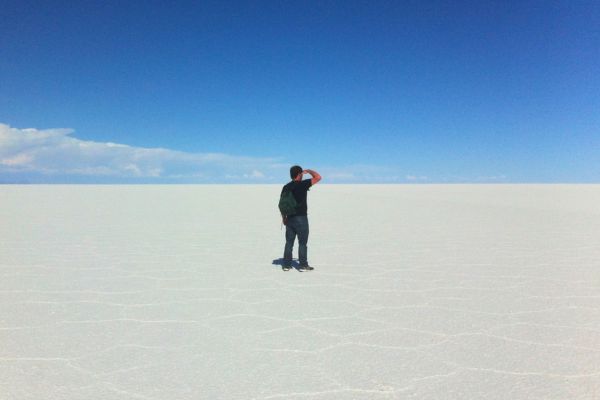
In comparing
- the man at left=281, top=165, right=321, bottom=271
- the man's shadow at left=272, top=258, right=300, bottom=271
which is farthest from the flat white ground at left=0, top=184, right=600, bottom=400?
the man at left=281, top=165, right=321, bottom=271

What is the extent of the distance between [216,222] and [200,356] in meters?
9.93

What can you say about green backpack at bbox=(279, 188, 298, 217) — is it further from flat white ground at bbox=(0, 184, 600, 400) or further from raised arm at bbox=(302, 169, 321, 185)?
flat white ground at bbox=(0, 184, 600, 400)

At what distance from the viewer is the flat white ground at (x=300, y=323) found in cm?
276

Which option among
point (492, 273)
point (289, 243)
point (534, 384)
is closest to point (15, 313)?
point (289, 243)

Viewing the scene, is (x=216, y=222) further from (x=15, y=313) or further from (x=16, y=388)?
(x=16, y=388)

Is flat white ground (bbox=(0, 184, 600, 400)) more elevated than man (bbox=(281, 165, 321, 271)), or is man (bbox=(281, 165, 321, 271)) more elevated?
man (bbox=(281, 165, 321, 271))

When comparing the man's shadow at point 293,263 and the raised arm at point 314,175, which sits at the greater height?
the raised arm at point 314,175

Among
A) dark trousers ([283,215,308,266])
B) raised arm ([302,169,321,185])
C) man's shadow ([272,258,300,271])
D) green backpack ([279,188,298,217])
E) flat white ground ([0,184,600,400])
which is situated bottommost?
flat white ground ([0,184,600,400])

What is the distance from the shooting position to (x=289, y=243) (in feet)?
20.2

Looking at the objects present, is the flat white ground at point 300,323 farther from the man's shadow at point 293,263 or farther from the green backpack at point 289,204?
the green backpack at point 289,204

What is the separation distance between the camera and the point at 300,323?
3879 millimetres

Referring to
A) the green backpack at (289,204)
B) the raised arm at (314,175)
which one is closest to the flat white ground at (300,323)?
the green backpack at (289,204)

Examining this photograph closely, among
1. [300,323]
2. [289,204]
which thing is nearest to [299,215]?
[289,204]

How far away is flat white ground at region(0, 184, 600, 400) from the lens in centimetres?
276
